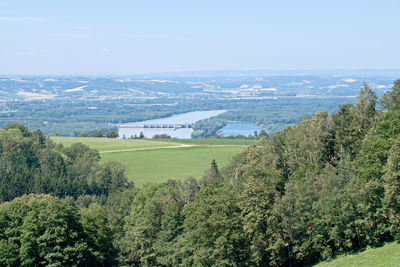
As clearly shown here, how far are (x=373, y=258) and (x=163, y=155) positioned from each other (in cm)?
7818

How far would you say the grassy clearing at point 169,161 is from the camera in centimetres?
8819

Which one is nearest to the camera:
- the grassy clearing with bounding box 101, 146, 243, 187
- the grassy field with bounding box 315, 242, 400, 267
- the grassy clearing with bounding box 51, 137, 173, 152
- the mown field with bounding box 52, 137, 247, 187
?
the grassy field with bounding box 315, 242, 400, 267

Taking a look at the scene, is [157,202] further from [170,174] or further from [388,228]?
[170,174]

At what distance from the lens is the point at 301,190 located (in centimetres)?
3956

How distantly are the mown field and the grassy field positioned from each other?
148 ft

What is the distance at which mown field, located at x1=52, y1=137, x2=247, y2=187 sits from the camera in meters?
89.7

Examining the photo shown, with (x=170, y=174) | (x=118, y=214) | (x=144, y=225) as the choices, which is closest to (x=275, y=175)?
(x=144, y=225)

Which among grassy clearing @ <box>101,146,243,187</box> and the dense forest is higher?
the dense forest

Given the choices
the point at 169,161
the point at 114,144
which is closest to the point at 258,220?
the point at 169,161

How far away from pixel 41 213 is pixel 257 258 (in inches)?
660

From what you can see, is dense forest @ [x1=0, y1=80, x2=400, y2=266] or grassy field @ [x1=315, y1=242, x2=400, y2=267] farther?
dense forest @ [x1=0, y1=80, x2=400, y2=266]

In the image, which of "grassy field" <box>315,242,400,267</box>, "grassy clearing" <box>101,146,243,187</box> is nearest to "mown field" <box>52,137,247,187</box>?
"grassy clearing" <box>101,146,243,187</box>

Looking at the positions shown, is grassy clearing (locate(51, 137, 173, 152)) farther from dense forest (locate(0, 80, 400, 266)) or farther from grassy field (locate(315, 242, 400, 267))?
grassy field (locate(315, 242, 400, 267))

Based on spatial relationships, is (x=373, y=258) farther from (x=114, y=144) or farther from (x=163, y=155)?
(x=114, y=144)
